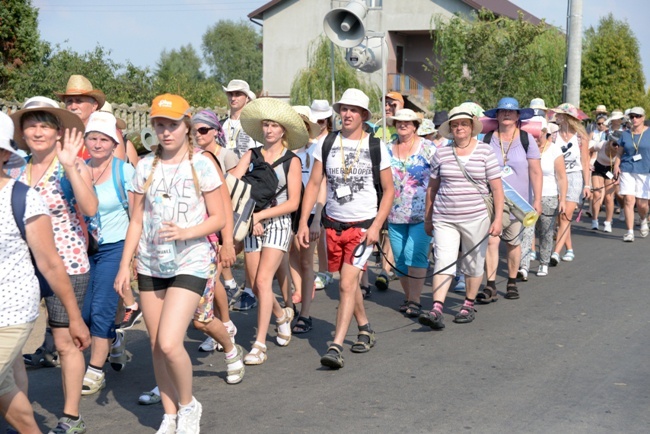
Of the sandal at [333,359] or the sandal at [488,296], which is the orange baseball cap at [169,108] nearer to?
the sandal at [333,359]

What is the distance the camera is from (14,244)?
416 centimetres

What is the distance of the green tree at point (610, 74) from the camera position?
49.3m

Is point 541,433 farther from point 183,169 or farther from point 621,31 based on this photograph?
point 621,31

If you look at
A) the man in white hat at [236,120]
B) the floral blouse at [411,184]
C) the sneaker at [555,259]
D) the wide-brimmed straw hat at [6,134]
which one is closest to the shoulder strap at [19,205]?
the wide-brimmed straw hat at [6,134]

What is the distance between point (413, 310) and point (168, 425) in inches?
158

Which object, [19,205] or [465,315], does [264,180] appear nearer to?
[465,315]

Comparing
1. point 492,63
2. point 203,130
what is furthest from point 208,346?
point 492,63

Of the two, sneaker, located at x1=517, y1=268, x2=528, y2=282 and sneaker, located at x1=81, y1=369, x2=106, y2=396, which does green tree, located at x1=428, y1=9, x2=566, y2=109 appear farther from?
sneaker, located at x1=81, y1=369, x2=106, y2=396

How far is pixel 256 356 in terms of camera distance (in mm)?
7008

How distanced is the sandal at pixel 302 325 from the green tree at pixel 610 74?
43488mm

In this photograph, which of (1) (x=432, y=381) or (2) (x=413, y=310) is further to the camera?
(2) (x=413, y=310)

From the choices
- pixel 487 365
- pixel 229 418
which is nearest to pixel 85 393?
pixel 229 418

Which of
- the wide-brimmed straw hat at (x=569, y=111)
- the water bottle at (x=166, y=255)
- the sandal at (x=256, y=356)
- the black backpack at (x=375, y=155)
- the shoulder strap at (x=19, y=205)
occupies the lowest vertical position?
the sandal at (x=256, y=356)

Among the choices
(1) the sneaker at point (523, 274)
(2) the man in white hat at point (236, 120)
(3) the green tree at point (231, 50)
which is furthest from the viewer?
(3) the green tree at point (231, 50)
